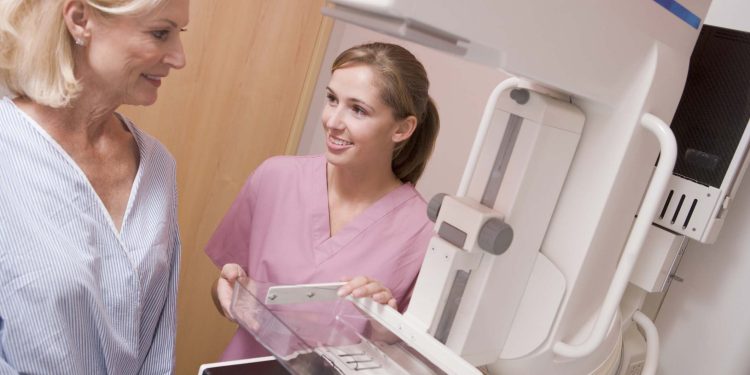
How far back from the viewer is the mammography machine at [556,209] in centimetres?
89

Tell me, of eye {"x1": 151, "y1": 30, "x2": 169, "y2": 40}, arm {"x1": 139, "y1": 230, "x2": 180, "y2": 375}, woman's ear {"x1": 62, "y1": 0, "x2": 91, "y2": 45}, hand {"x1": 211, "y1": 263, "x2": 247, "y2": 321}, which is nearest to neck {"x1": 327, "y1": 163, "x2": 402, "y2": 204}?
hand {"x1": 211, "y1": 263, "x2": 247, "y2": 321}

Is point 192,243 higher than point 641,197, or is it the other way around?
point 641,197

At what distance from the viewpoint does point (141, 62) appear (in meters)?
1.07

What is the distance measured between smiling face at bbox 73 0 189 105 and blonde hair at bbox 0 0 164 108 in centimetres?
2

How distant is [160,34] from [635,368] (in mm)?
1037

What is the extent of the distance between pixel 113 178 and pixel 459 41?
74cm

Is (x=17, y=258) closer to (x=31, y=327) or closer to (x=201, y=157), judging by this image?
(x=31, y=327)

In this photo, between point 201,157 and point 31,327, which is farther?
point 201,157

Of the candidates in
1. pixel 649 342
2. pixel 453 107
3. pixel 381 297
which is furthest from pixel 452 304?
pixel 453 107

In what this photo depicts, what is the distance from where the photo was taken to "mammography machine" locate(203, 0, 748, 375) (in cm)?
89

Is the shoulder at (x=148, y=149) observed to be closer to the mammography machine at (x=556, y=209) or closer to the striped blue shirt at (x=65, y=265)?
the striped blue shirt at (x=65, y=265)

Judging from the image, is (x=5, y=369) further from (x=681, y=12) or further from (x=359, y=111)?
(x=681, y=12)

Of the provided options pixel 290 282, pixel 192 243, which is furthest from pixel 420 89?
pixel 192 243

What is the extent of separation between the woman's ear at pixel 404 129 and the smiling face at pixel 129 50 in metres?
0.57
